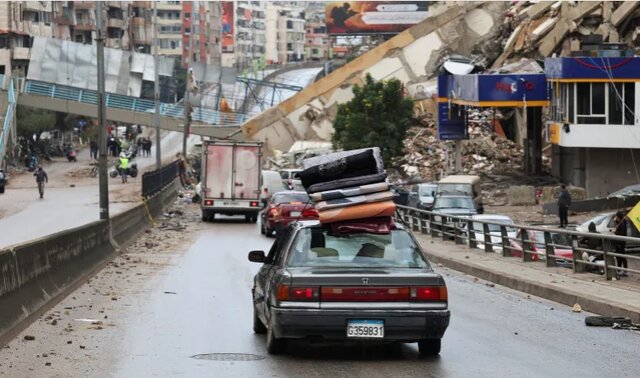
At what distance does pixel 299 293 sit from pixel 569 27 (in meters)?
61.8

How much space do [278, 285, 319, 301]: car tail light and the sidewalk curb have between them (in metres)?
5.98

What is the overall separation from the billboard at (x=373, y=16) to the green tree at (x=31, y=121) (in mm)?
39912

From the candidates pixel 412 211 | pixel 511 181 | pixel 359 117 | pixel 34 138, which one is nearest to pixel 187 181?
pixel 359 117

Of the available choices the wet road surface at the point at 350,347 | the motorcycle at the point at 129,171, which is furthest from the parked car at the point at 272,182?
the wet road surface at the point at 350,347

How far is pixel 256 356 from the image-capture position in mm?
12539

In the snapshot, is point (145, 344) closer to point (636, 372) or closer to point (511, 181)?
point (636, 372)

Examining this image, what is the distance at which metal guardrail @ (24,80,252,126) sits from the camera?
8706 centimetres

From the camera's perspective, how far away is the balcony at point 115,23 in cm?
13312

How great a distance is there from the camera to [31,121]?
9388cm

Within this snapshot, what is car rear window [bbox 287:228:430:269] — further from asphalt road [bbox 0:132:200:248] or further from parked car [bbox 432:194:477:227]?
parked car [bbox 432:194:477:227]

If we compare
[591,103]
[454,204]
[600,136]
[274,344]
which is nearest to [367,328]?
[274,344]

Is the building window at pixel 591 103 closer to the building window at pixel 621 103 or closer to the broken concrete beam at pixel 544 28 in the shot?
the building window at pixel 621 103

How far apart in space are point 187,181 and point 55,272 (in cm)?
5709

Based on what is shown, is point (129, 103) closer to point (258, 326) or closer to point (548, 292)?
point (548, 292)
